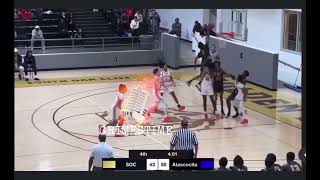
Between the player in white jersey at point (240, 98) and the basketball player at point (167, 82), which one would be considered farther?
the basketball player at point (167, 82)

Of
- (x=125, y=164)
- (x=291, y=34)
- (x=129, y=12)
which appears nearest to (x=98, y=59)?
(x=129, y=12)

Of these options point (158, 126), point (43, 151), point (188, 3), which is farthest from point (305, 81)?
point (43, 151)

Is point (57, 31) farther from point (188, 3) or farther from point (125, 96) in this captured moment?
point (188, 3)

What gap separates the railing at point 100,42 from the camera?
14344mm

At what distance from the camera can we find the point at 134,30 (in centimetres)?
1402

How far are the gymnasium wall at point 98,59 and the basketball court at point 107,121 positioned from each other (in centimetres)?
22

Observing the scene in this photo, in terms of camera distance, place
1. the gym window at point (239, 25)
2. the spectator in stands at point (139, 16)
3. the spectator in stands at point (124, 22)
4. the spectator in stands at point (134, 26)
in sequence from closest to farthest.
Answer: the spectator in stands at point (139, 16) < the spectator in stands at point (124, 22) < the spectator in stands at point (134, 26) < the gym window at point (239, 25)

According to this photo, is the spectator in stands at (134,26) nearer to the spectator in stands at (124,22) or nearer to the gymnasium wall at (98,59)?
the spectator in stands at (124,22)

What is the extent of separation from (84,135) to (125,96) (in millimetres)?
1064

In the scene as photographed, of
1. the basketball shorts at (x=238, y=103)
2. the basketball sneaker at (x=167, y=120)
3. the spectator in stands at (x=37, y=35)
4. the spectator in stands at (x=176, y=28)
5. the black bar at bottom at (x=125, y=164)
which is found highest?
the spectator in stands at (x=176, y=28)

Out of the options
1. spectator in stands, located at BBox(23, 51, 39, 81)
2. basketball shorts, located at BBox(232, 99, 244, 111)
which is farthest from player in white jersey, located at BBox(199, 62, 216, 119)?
spectator in stands, located at BBox(23, 51, 39, 81)

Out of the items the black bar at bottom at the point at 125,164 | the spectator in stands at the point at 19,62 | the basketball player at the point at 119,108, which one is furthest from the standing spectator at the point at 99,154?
the spectator in stands at the point at 19,62

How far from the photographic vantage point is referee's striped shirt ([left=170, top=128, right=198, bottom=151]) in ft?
31.3

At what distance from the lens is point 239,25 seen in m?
15.8
